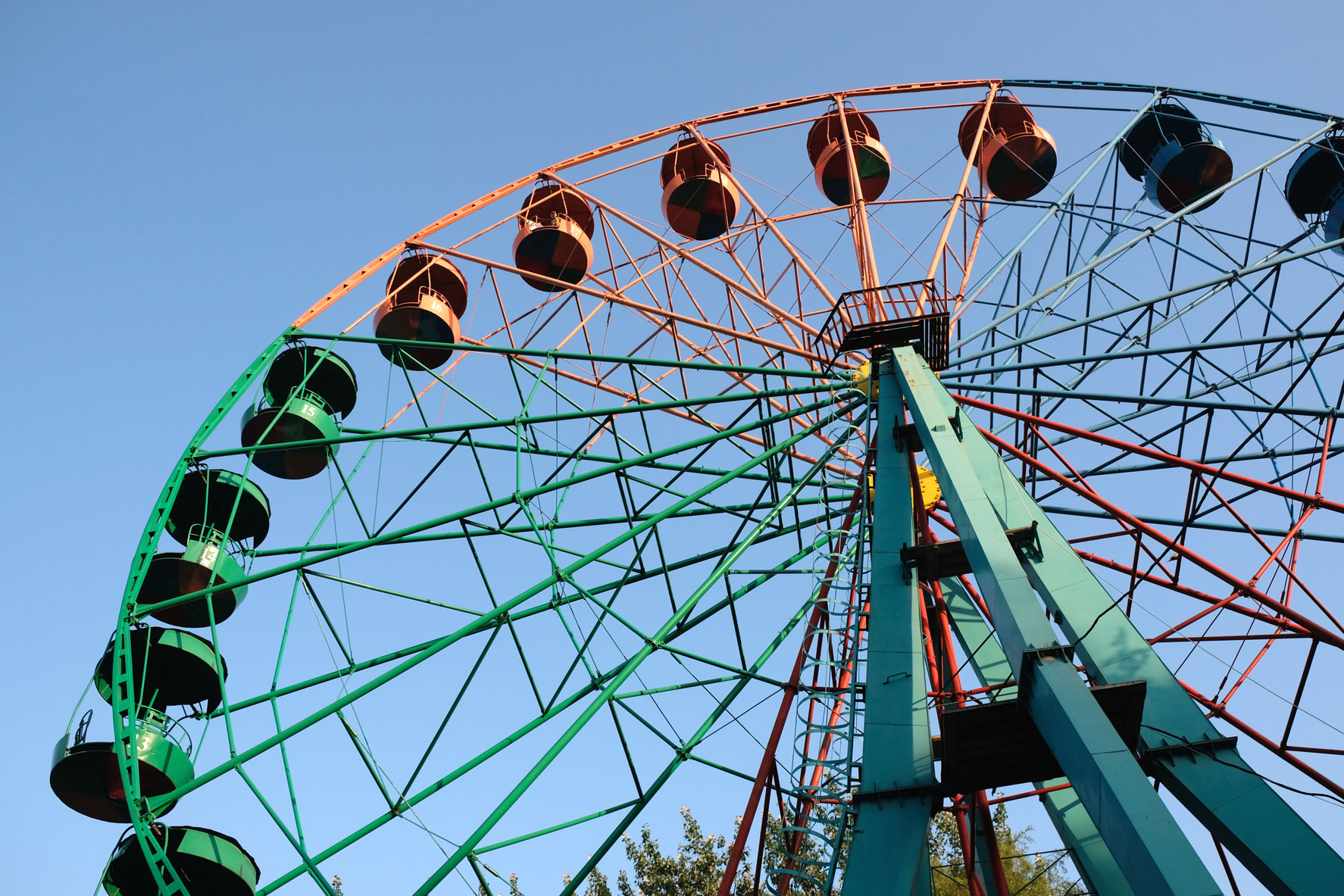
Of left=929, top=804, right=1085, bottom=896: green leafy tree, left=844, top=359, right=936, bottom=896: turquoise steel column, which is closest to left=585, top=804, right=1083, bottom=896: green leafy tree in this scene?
left=929, top=804, right=1085, bottom=896: green leafy tree

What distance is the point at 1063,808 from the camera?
10445 millimetres

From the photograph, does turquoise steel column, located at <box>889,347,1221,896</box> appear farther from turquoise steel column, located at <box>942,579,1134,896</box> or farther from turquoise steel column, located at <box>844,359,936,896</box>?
turquoise steel column, located at <box>844,359,936,896</box>

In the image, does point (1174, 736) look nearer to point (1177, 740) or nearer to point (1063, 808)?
point (1177, 740)

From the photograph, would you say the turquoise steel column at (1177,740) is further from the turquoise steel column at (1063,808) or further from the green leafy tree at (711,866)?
the green leafy tree at (711,866)

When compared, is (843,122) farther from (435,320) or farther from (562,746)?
(562,746)

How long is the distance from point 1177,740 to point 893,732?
79.8 inches

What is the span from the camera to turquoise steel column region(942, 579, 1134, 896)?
382 inches

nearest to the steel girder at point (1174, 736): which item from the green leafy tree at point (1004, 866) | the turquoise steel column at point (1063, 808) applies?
the turquoise steel column at point (1063, 808)

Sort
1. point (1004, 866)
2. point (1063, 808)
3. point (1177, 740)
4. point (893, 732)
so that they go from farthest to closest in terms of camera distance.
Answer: point (1004, 866), point (1063, 808), point (893, 732), point (1177, 740)

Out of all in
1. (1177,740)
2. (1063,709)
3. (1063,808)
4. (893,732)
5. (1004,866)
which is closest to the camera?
(1063,709)

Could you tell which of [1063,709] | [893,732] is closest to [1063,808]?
[893,732]

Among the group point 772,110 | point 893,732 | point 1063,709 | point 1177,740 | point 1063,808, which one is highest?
point 772,110

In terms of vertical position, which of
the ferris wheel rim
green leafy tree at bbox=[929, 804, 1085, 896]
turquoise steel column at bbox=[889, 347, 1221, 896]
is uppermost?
the ferris wheel rim

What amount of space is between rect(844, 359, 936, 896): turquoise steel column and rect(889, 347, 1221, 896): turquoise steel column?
2.82 ft
